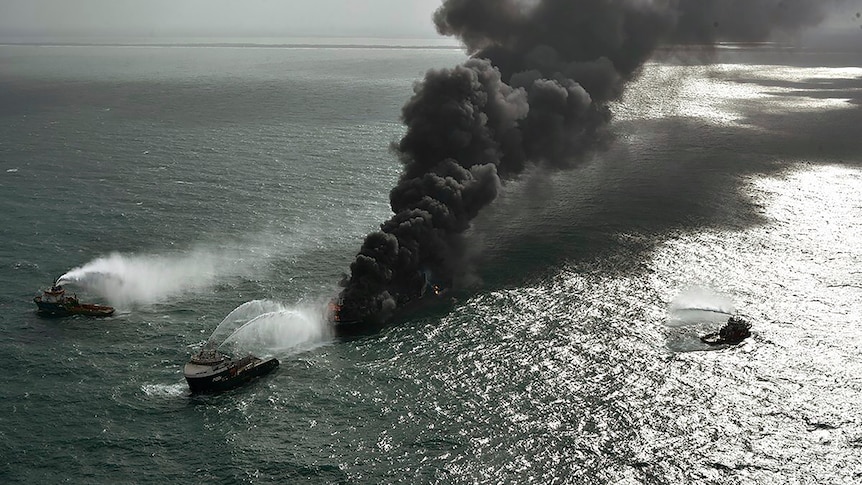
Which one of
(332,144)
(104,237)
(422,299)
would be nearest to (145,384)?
(422,299)

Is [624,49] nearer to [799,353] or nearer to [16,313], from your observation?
[799,353]

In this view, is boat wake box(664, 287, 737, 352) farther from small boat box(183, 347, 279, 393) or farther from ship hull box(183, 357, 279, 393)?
ship hull box(183, 357, 279, 393)

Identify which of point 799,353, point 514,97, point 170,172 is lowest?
point 799,353

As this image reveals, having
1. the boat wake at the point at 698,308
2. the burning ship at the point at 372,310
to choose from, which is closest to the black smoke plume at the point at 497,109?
the burning ship at the point at 372,310

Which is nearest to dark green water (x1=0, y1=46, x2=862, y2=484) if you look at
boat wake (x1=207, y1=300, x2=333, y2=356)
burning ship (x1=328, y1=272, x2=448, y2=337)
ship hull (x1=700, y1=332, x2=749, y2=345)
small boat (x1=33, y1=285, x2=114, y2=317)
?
boat wake (x1=207, y1=300, x2=333, y2=356)

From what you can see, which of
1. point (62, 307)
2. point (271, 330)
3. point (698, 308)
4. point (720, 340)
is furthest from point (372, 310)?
point (698, 308)
